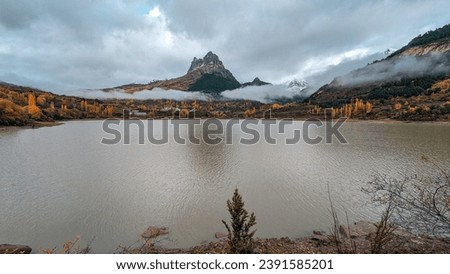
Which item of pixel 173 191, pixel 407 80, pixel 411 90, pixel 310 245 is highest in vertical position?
pixel 407 80

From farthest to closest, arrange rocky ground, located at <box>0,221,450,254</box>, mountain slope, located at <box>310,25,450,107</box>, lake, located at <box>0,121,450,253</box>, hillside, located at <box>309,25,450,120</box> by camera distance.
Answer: mountain slope, located at <box>310,25,450,107</box> < hillside, located at <box>309,25,450,120</box> < lake, located at <box>0,121,450,253</box> < rocky ground, located at <box>0,221,450,254</box>

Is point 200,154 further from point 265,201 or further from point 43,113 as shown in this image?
point 43,113

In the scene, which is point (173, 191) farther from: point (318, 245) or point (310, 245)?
point (318, 245)

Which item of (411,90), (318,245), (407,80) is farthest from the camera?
(407,80)

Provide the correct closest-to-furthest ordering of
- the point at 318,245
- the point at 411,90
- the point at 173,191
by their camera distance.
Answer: the point at 318,245 → the point at 173,191 → the point at 411,90

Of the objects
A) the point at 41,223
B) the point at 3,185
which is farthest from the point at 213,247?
the point at 3,185

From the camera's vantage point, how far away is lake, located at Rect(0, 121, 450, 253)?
10789 mm

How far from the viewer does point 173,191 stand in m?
15.7

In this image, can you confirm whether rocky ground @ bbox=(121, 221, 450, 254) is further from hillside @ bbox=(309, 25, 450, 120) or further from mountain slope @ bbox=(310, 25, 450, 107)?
mountain slope @ bbox=(310, 25, 450, 107)

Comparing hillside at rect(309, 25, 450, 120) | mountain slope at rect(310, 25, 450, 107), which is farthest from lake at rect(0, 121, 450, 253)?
mountain slope at rect(310, 25, 450, 107)

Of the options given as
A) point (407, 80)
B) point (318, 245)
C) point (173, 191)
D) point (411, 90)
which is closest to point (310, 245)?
point (318, 245)

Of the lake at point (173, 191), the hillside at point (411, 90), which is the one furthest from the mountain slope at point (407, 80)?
the lake at point (173, 191)

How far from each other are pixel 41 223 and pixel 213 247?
8.09 meters

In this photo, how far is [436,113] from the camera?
74.2 m
